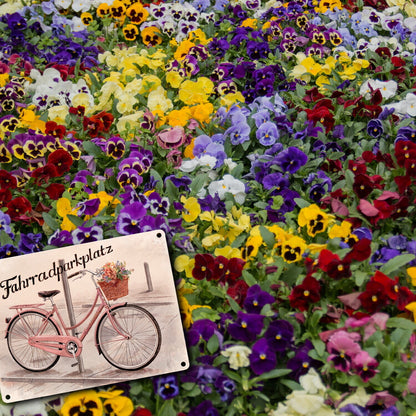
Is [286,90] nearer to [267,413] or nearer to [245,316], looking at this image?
[245,316]

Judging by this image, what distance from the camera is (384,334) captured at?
188cm

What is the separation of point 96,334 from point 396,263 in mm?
1131

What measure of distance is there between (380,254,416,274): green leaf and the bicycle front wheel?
89cm

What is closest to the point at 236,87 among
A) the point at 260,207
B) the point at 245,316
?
the point at 260,207

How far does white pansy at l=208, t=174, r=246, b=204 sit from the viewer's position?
8.76ft

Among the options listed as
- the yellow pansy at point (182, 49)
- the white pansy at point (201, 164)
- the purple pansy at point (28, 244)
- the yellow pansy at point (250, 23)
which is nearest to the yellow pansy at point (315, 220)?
the white pansy at point (201, 164)

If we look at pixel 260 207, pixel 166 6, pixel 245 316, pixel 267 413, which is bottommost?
pixel 267 413

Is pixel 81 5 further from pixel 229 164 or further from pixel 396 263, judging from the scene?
pixel 396 263

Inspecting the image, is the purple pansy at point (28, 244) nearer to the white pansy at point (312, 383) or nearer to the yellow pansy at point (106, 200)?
the yellow pansy at point (106, 200)

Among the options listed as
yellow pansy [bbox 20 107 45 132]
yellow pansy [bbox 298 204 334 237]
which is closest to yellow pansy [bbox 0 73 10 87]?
yellow pansy [bbox 20 107 45 132]

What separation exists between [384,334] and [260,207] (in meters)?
0.93

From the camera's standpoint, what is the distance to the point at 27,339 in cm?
185

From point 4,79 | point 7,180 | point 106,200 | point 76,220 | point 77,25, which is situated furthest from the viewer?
point 77,25

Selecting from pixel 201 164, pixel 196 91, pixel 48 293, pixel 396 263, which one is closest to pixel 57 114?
pixel 196 91
